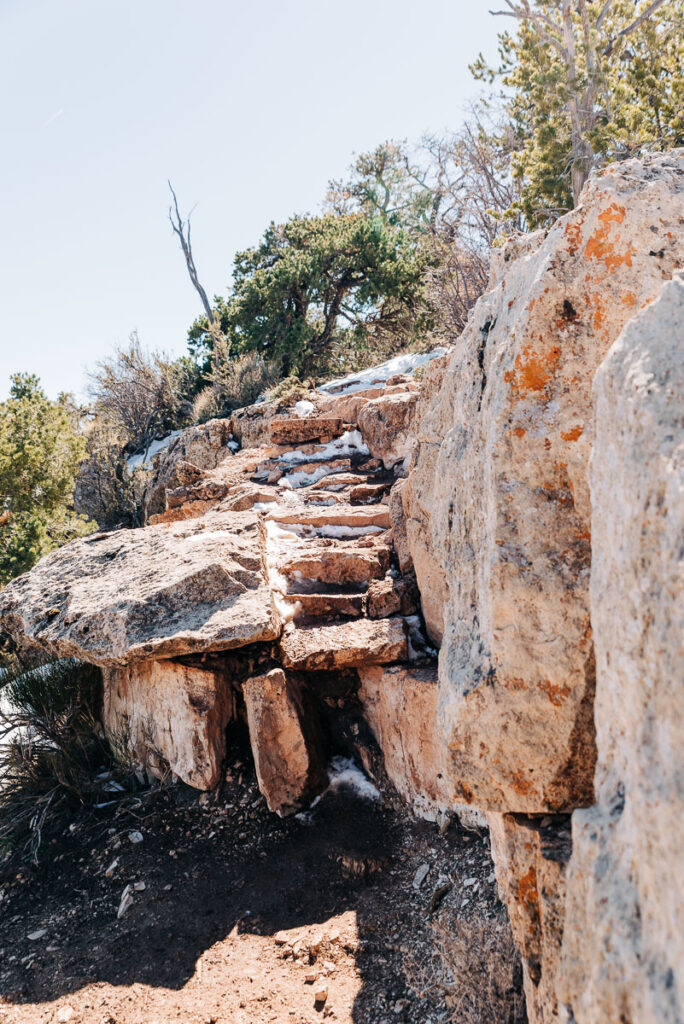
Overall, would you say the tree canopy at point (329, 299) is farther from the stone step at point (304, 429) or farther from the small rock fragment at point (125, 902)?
the small rock fragment at point (125, 902)

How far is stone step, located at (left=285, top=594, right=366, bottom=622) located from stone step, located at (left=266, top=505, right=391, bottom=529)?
1036 millimetres

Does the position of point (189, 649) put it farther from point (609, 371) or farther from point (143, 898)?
point (609, 371)

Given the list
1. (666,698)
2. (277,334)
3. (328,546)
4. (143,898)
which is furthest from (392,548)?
(277,334)

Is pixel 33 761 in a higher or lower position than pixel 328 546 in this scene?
lower

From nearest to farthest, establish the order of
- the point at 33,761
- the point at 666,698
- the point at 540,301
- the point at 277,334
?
1. the point at 666,698
2. the point at 540,301
3. the point at 33,761
4. the point at 277,334

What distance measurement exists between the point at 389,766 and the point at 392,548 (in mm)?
1544

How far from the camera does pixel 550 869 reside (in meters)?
1.86

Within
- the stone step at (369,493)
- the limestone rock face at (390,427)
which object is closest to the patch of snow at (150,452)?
the limestone rock face at (390,427)

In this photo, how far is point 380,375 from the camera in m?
12.2

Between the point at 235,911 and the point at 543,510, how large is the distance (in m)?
2.87

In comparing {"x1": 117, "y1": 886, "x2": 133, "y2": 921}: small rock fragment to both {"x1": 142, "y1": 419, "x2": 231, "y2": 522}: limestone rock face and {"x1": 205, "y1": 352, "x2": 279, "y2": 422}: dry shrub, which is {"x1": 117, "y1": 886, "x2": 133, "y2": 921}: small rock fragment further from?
{"x1": 205, "y1": 352, "x2": 279, "y2": 422}: dry shrub

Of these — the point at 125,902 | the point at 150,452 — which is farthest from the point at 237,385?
the point at 125,902

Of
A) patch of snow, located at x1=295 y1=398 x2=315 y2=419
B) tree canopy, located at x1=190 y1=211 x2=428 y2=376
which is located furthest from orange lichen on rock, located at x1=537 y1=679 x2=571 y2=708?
tree canopy, located at x1=190 y1=211 x2=428 y2=376

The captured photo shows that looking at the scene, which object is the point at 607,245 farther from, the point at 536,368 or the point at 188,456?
the point at 188,456
